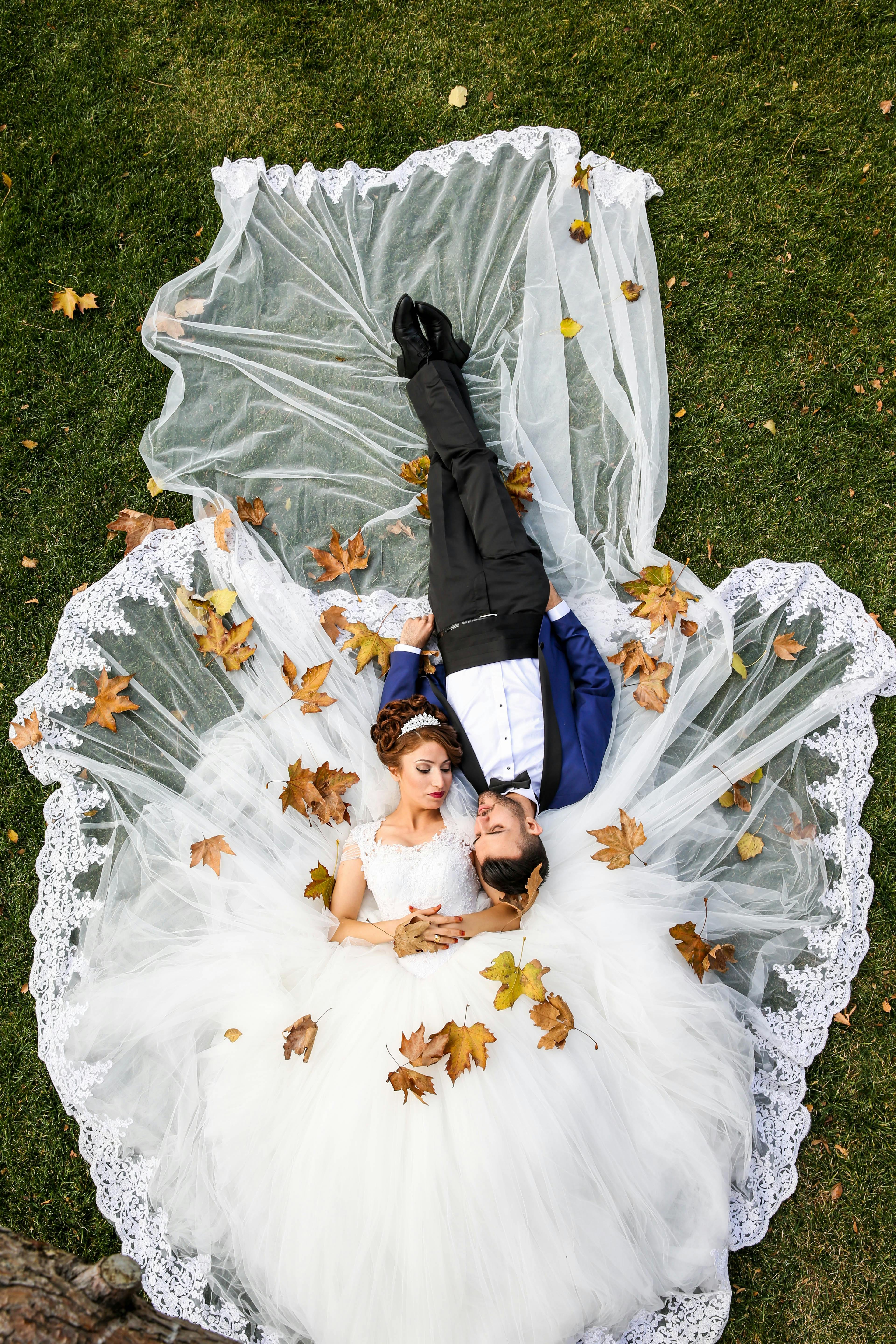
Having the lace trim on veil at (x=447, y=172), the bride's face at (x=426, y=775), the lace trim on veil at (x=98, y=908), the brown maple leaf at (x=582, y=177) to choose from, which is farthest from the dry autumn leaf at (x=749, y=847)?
the brown maple leaf at (x=582, y=177)

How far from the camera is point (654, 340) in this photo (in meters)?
4.88

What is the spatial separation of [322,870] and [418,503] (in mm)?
2120

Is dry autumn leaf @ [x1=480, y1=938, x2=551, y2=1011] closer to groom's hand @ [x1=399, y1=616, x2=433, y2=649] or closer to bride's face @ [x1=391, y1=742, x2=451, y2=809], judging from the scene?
bride's face @ [x1=391, y1=742, x2=451, y2=809]

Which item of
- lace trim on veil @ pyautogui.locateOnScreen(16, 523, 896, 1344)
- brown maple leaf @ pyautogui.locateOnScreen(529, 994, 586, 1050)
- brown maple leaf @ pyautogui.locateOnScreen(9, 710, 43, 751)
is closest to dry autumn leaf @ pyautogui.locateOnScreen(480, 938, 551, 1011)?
brown maple leaf @ pyautogui.locateOnScreen(529, 994, 586, 1050)

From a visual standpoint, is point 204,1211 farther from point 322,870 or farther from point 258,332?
point 258,332

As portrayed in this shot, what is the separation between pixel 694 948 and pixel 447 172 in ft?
14.8

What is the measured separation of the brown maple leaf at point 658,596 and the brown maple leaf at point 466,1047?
227 cm

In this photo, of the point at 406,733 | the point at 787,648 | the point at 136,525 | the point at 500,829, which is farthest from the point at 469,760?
the point at 136,525

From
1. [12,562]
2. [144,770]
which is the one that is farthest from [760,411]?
[12,562]

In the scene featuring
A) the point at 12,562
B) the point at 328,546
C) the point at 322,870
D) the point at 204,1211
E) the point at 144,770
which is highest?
the point at 12,562

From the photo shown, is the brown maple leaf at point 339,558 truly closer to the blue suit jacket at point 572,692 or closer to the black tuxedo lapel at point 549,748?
the blue suit jacket at point 572,692

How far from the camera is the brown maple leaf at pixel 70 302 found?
5.04m

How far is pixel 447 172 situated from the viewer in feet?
16.4

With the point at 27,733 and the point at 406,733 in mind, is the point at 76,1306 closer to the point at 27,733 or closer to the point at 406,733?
the point at 406,733
